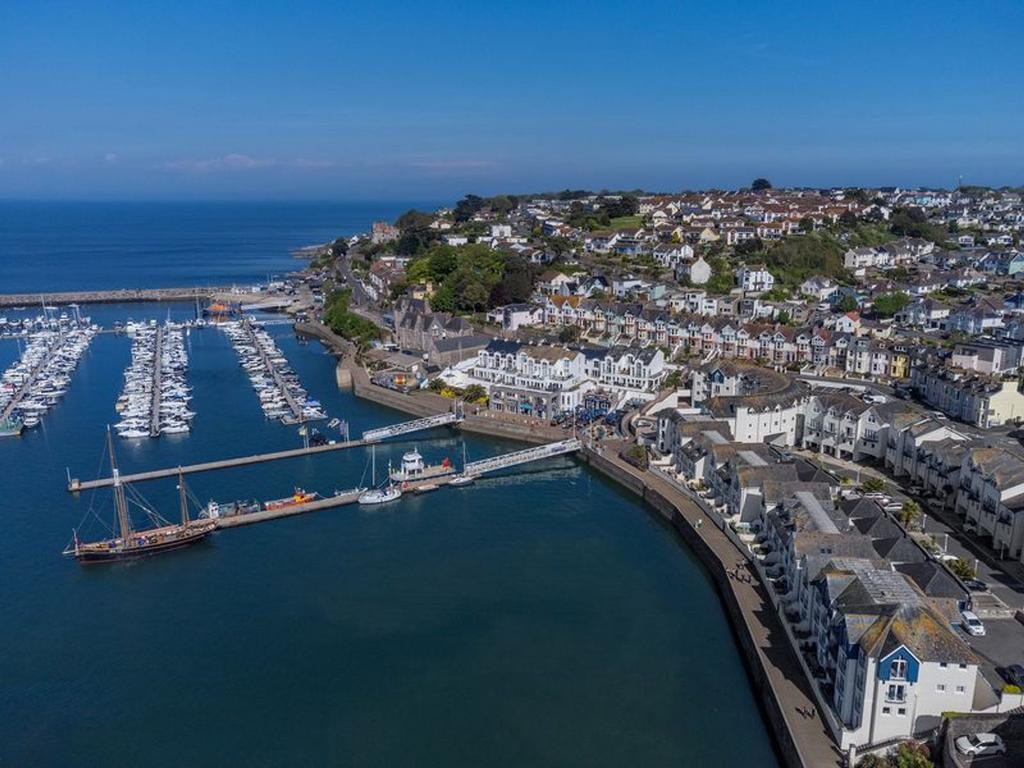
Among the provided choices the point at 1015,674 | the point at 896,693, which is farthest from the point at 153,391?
the point at 1015,674

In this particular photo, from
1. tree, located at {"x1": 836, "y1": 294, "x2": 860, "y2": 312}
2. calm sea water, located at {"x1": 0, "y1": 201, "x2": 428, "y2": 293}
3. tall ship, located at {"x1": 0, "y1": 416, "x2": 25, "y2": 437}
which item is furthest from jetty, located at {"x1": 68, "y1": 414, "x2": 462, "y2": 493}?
calm sea water, located at {"x1": 0, "y1": 201, "x2": 428, "y2": 293}

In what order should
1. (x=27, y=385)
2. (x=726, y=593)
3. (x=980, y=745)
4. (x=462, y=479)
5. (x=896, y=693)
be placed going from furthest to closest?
(x=27, y=385) < (x=462, y=479) < (x=726, y=593) < (x=896, y=693) < (x=980, y=745)

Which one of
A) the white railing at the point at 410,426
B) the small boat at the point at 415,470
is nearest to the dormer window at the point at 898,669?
the small boat at the point at 415,470

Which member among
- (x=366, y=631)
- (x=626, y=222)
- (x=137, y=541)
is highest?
(x=626, y=222)

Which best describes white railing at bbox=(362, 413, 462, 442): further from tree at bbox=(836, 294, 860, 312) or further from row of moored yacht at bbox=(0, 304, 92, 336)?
row of moored yacht at bbox=(0, 304, 92, 336)

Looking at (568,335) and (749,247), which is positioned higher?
(749,247)

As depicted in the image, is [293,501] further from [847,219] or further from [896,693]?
[847,219]

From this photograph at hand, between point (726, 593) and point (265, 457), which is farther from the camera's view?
point (265, 457)

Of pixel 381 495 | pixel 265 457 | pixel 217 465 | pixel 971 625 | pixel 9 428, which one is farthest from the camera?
pixel 9 428
